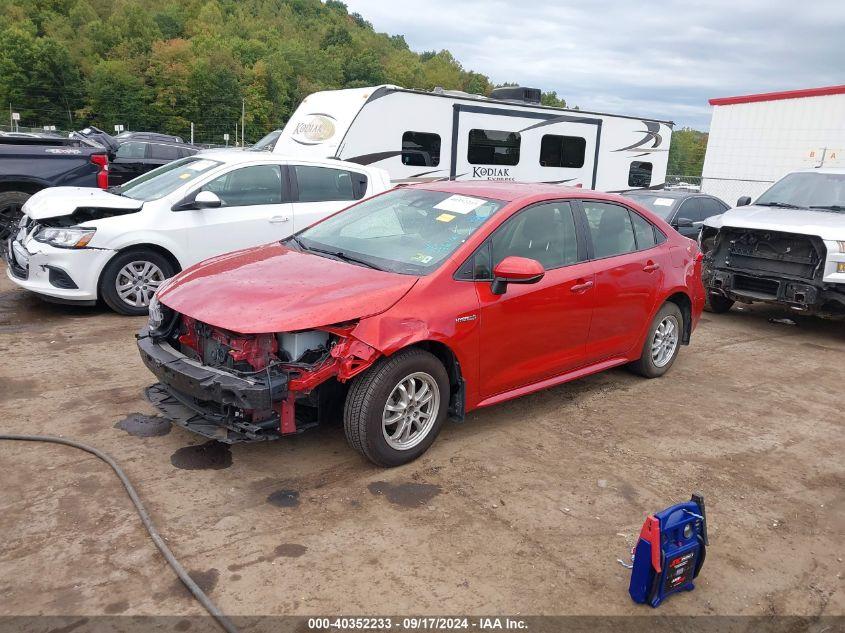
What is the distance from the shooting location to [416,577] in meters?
3.06

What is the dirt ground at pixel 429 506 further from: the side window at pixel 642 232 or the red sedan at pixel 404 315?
the side window at pixel 642 232

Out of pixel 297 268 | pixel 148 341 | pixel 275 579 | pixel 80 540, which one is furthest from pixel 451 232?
pixel 80 540

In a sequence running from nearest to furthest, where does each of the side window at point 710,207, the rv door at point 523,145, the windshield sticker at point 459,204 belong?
1. the windshield sticker at point 459,204
2. the side window at point 710,207
3. the rv door at point 523,145

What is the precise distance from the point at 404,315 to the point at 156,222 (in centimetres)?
411

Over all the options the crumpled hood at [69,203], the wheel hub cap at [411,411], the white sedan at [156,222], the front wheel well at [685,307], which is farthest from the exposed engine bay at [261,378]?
the crumpled hood at [69,203]

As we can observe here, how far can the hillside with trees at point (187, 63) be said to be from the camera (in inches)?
2859

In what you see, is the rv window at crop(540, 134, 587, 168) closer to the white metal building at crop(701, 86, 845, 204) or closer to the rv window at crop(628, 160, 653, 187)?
the rv window at crop(628, 160, 653, 187)

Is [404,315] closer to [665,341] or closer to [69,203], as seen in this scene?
[665,341]

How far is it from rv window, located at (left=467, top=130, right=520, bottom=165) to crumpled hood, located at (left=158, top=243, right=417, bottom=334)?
8653 millimetres

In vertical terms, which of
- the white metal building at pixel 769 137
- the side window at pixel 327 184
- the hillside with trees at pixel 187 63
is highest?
the hillside with trees at pixel 187 63

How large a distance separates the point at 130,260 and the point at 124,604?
15.5ft

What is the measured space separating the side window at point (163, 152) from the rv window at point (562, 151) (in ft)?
33.1

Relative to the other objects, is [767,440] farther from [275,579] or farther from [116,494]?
[116,494]

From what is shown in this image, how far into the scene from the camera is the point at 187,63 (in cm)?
8512
